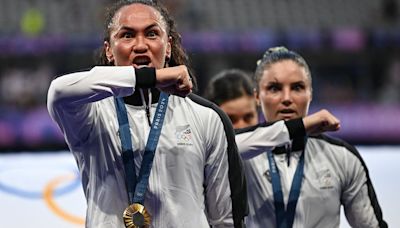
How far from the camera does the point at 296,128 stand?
9.71 feet

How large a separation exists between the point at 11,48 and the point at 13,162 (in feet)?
25.2

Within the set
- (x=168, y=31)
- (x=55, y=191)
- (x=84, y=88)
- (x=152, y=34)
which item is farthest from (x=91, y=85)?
(x=55, y=191)

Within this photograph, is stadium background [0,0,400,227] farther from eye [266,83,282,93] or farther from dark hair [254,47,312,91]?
eye [266,83,282,93]

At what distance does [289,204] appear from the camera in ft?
10.3

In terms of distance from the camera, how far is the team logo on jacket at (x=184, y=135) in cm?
244

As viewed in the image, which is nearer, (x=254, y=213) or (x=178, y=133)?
(x=178, y=133)

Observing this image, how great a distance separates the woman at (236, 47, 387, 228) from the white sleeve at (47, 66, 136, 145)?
898mm

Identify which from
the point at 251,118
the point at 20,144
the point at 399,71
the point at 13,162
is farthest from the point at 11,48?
the point at 251,118

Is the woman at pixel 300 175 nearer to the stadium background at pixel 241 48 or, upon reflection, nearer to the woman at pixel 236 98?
the woman at pixel 236 98

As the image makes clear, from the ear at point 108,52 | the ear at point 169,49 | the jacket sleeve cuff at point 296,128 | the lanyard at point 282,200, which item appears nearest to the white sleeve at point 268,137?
the jacket sleeve cuff at point 296,128

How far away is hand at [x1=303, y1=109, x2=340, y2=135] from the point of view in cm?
290

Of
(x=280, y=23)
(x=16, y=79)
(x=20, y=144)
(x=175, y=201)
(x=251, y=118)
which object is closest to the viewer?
(x=175, y=201)

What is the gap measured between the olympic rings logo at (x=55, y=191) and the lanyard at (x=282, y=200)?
1.23m

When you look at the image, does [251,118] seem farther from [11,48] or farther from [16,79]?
[11,48]
